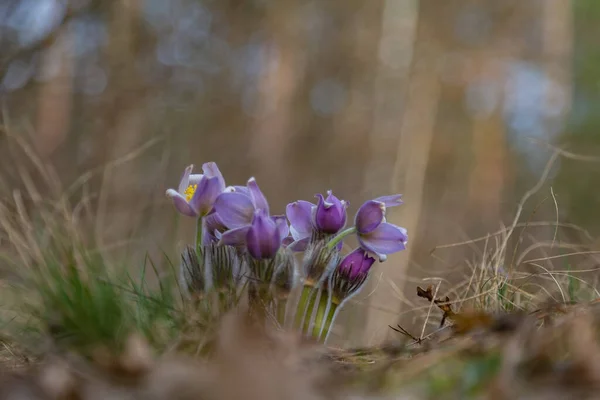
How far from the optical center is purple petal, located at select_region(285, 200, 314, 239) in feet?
3.08

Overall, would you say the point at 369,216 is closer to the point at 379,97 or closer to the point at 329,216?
the point at 329,216

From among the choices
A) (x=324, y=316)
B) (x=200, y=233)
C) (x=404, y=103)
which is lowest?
(x=324, y=316)

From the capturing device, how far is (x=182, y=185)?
0.95m

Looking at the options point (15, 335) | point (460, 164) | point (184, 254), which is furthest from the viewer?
point (460, 164)

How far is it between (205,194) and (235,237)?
8 cm

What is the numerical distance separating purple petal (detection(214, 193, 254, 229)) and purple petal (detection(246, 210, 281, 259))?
39 millimetres

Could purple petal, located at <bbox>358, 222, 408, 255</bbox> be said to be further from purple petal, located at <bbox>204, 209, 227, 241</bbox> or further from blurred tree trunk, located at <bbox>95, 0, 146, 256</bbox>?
blurred tree trunk, located at <bbox>95, 0, 146, 256</bbox>

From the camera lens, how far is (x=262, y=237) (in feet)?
2.72

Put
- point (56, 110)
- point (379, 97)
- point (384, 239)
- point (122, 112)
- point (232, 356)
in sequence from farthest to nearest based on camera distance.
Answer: point (379, 97), point (56, 110), point (122, 112), point (384, 239), point (232, 356)

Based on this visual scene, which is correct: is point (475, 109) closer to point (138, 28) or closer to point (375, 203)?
point (138, 28)

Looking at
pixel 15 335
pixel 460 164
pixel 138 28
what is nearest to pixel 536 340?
pixel 15 335

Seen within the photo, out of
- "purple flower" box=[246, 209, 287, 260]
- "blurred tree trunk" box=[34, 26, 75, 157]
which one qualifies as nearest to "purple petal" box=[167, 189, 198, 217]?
"purple flower" box=[246, 209, 287, 260]

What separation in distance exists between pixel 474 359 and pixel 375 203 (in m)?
0.36

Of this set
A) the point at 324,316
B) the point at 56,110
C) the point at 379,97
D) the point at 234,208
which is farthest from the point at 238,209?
the point at 379,97
